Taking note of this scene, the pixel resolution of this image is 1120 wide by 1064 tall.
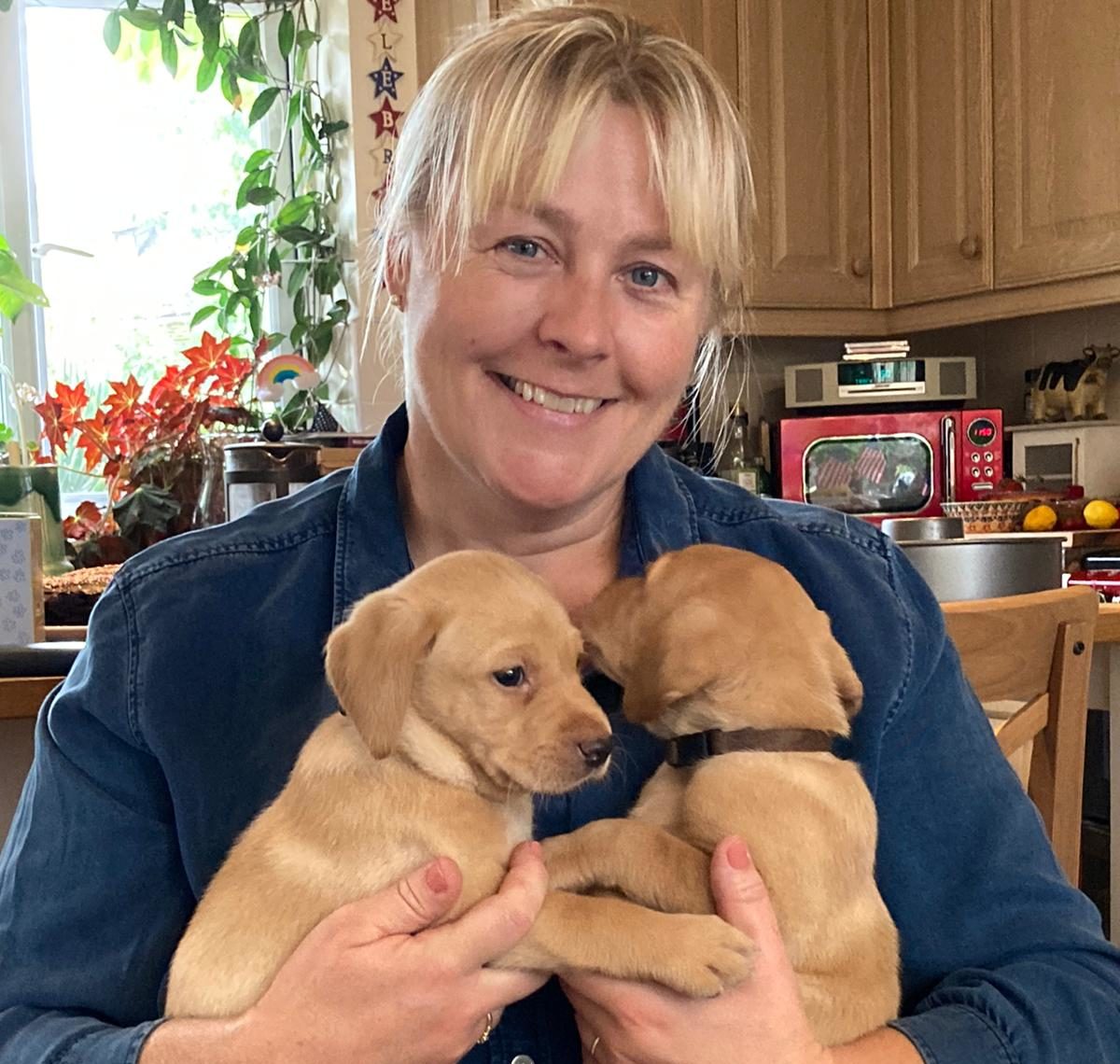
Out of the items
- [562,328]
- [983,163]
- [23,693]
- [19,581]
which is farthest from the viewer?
[983,163]

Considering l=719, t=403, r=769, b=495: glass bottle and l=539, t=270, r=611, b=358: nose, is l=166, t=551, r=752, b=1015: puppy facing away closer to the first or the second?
l=539, t=270, r=611, b=358: nose

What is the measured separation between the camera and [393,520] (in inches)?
46.6

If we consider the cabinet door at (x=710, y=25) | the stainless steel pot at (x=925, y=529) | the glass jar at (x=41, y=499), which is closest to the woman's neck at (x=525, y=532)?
the glass jar at (x=41, y=499)

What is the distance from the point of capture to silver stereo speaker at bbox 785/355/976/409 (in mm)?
3908

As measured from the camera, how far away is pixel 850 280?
409 centimetres

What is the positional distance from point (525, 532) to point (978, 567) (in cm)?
90

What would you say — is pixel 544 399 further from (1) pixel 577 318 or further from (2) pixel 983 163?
(2) pixel 983 163

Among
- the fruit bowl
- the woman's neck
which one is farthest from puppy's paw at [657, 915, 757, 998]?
the fruit bowl

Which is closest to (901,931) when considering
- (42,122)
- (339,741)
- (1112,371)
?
(339,741)

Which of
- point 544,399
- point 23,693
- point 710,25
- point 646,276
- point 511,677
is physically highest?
point 710,25

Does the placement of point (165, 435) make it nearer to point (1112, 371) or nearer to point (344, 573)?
point (344, 573)

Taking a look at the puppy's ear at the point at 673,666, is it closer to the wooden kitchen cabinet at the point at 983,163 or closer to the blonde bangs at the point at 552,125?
the blonde bangs at the point at 552,125

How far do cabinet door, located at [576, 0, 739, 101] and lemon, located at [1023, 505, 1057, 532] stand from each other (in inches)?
61.7

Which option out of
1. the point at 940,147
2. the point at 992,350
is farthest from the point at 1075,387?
the point at 940,147
